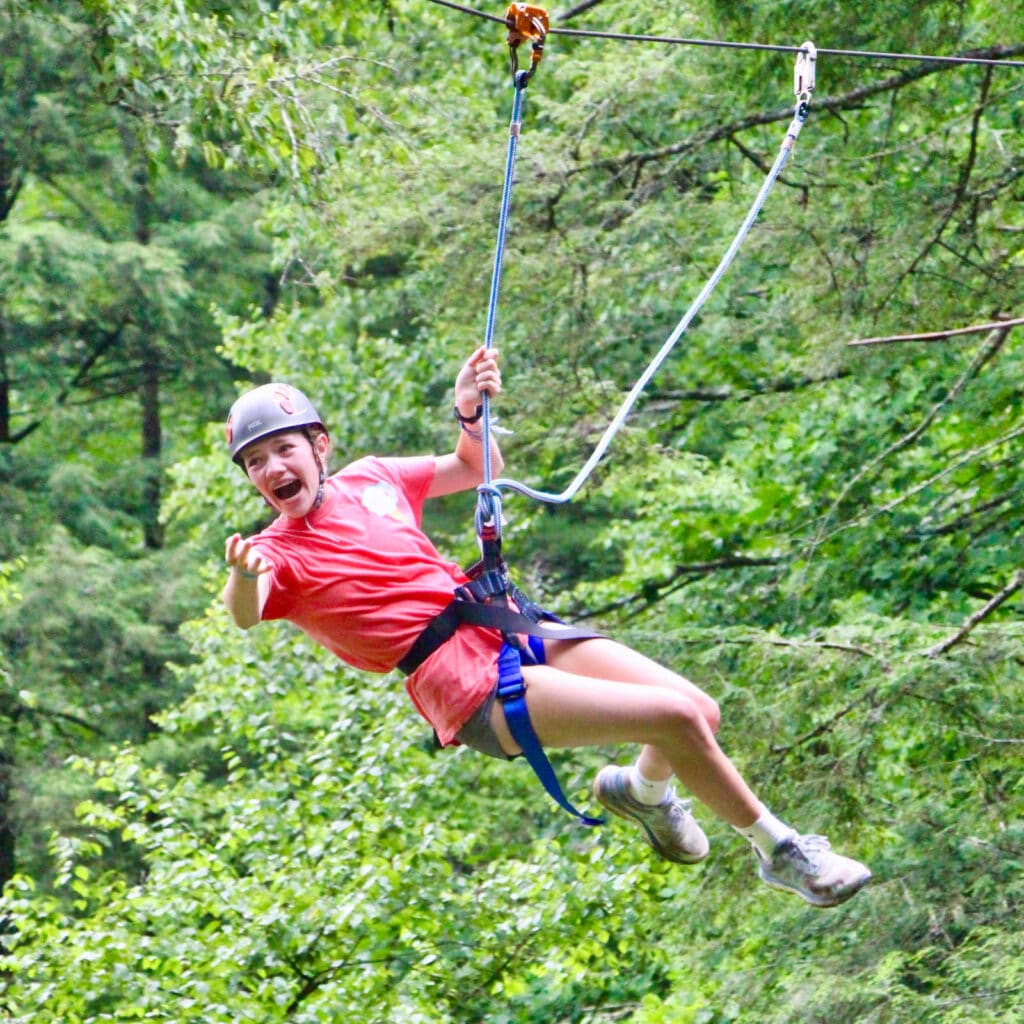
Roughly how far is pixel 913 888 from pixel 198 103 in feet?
12.3

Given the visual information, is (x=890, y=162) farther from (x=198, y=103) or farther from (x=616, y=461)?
(x=198, y=103)

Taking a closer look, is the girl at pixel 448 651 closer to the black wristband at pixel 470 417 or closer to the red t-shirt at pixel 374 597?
the red t-shirt at pixel 374 597

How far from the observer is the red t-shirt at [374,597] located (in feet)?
11.7

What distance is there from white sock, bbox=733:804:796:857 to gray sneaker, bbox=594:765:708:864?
0.21 metres

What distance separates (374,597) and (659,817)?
83cm

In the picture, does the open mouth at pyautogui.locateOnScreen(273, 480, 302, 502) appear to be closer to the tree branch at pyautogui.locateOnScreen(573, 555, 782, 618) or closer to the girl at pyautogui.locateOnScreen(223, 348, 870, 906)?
the girl at pyautogui.locateOnScreen(223, 348, 870, 906)

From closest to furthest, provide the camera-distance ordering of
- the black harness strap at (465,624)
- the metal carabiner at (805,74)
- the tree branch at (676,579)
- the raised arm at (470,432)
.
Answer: the black harness strap at (465,624) → the raised arm at (470,432) → the metal carabiner at (805,74) → the tree branch at (676,579)

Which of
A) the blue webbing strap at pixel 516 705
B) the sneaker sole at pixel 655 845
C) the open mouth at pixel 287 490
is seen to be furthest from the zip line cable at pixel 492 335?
the sneaker sole at pixel 655 845

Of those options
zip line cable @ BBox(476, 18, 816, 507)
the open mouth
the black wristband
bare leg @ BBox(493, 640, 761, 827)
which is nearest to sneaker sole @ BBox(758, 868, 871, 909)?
bare leg @ BBox(493, 640, 761, 827)

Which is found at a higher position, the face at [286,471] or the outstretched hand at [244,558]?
the face at [286,471]

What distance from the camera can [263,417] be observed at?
3.61 metres

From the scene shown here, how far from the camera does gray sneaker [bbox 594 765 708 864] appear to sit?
381cm

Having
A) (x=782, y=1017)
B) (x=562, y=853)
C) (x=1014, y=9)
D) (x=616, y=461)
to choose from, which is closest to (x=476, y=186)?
(x=616, y=461)

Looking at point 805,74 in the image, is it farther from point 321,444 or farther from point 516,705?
point 516,705
